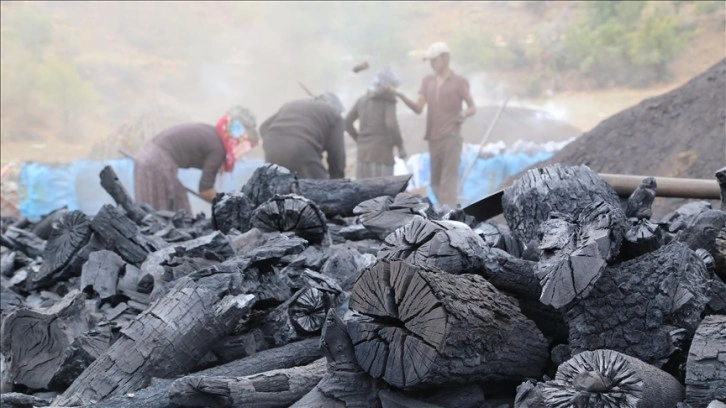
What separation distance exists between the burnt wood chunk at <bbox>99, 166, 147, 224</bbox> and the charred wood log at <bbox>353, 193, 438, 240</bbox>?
153 centimetres

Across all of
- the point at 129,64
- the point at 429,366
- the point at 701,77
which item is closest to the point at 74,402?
the point at 429,366

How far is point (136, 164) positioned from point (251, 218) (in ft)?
14.9

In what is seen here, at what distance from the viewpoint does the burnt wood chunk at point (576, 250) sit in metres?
1.95

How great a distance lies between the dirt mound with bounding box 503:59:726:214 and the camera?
7773mm

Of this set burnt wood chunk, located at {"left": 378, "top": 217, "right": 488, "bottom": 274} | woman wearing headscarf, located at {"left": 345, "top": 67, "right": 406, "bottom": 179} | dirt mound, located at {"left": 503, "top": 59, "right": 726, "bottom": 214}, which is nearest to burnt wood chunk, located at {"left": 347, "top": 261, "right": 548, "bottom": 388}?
burnt wood chunk, located at {"left": 378, "top": 217, "right": 488, "bottom": 274}

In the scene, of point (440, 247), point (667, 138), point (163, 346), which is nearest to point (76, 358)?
point (163, 346)

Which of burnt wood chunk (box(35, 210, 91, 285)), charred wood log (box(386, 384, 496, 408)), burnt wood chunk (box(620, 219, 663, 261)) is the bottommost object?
charred wood log (box(386, 384, 496, 408))

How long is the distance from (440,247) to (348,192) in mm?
1993

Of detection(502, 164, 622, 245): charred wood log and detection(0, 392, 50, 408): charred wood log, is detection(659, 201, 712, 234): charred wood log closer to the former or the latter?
detection(502, 164, 622, 245): charred wood log

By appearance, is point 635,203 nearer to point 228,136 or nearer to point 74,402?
point 74,402

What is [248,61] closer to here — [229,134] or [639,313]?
[229,134]

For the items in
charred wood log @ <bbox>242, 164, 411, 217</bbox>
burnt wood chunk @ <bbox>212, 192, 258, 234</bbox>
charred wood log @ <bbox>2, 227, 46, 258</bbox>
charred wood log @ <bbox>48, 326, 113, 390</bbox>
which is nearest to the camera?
charred wood log @ <bbox>48, 326, 113, 390</bbox>

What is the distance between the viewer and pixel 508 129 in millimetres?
17203

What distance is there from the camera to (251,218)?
3633 mm
